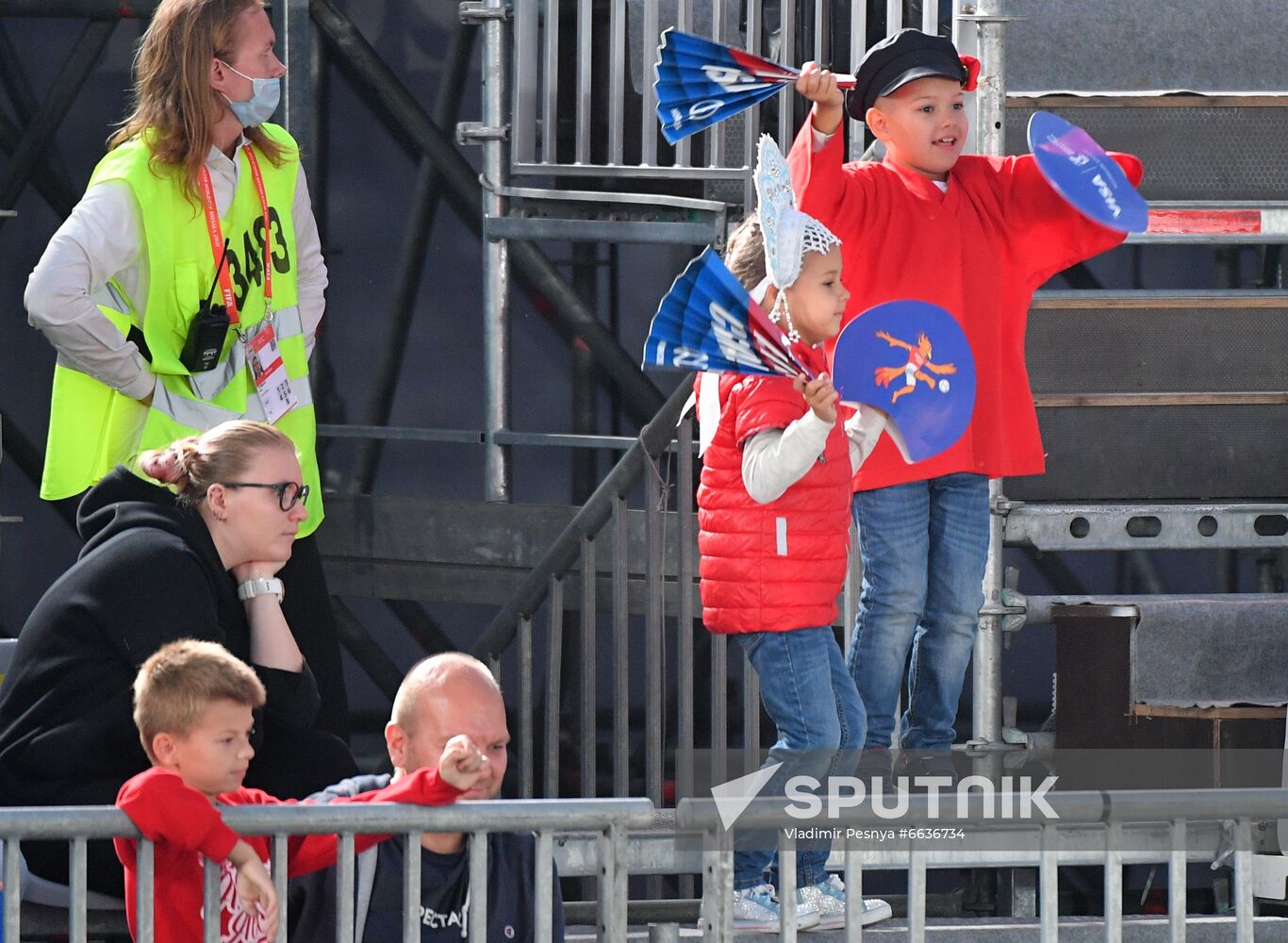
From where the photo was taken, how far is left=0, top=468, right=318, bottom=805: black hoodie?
2.68 metres

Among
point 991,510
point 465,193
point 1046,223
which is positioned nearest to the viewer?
point 1046,223

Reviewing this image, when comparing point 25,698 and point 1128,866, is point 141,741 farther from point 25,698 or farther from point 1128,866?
point 1128,866

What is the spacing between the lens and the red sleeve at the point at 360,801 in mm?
2342

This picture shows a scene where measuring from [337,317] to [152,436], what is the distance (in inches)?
99.5

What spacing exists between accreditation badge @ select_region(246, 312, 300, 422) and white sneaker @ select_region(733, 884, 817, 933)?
4.09 feet

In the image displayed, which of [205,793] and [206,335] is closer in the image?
[205,793]

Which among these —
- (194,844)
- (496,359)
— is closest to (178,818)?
(194,844)

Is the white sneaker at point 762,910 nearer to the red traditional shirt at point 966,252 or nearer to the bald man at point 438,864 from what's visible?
the bald man at point 438,864

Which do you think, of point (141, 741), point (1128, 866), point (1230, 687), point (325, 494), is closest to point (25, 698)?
point (141, 741)

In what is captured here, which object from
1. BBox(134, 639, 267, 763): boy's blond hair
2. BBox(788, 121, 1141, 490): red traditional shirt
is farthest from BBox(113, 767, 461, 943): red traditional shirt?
BBox(788, 121, 1141, 490): red traditional shirt

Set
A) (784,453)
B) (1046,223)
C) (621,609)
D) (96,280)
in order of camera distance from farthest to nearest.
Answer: (621,609), (1046,223), (96,280), (784,453)

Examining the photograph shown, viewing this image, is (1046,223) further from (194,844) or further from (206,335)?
(194,844)

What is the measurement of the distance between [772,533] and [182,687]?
108 centimetres

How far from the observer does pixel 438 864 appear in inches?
102
